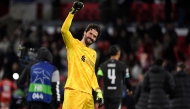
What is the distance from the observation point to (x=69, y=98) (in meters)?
10.9

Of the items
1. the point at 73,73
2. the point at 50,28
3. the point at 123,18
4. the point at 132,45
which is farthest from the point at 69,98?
the point at 50,28

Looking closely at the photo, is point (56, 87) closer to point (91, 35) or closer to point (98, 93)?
point (98, 93)

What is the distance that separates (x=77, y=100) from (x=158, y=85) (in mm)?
5037

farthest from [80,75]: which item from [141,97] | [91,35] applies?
[141,97]

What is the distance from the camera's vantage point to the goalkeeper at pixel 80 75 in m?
10.9

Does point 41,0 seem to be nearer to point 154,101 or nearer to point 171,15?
point 171,15

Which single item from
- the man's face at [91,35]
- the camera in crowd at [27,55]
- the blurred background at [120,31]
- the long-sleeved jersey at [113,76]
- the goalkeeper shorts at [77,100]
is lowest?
the goalkeeper shorts at [77,100]

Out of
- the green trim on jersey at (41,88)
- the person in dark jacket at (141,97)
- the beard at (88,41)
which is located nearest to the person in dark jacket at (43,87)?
the green trim on jersey at (41,88)

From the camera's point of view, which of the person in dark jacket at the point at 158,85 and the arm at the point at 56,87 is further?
the person in dark jacket at the point at 158,85

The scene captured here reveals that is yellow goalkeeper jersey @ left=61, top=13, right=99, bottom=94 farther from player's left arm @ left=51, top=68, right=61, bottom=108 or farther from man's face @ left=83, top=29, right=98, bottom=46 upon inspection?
player's left arm @ left=51, top=68, right=61, bottom=108

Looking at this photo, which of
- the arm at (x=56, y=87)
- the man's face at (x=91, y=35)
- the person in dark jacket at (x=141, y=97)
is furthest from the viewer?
the person in dark jacket at (x=141, y=97)

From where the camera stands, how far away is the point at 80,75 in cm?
1100

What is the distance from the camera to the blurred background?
74.5 feet

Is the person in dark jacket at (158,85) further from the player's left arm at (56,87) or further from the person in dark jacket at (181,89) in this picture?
the player's left arm at (56,87)
